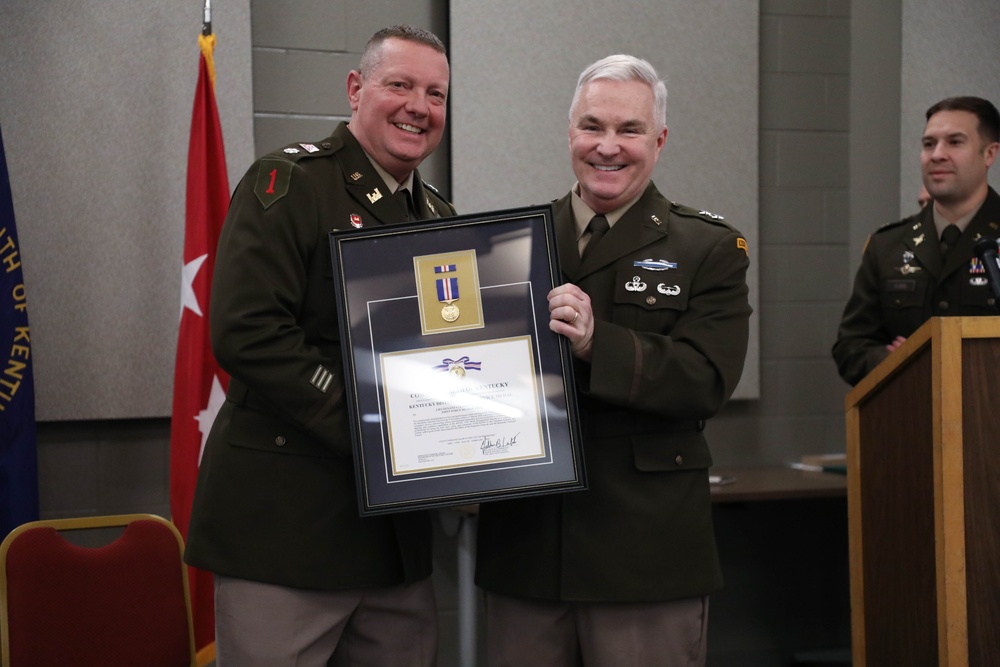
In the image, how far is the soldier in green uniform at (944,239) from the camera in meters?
3.16

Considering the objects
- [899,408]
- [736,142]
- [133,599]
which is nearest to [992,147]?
[736,142]

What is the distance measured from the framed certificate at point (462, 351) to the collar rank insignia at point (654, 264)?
20 cm

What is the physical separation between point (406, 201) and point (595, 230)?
41cm

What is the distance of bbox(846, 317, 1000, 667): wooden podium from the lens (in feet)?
6.28

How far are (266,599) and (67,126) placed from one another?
2.15 meters

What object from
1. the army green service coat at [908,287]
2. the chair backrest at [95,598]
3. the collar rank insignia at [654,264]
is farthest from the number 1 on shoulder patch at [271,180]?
the army green service coat at [908,287]

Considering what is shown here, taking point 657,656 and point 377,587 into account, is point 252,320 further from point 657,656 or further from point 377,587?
point 657,656

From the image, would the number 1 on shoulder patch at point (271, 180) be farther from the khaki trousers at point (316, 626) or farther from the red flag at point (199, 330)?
the red flag at point (199, 330)

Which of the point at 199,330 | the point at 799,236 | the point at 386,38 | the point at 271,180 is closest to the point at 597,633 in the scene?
the point at 271,180

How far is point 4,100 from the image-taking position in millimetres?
3232

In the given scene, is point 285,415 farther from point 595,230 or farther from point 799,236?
point 799,236

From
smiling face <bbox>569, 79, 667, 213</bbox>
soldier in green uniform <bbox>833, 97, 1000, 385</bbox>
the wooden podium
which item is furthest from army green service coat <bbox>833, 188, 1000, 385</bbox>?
smiling face <bbox>569, 79, 667, 213</bbox>

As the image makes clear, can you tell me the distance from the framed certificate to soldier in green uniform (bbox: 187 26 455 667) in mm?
92

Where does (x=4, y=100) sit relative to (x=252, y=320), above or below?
above
